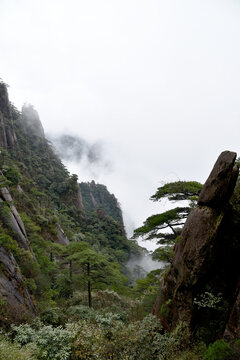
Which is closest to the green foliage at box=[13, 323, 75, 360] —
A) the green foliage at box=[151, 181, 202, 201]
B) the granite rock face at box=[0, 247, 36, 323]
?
the granite rock face at box=[0, 247, 36, 323]

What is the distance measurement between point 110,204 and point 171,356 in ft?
278

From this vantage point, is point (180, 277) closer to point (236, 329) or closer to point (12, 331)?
point (236, 329)

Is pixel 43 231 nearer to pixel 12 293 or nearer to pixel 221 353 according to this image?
pixel 12 293

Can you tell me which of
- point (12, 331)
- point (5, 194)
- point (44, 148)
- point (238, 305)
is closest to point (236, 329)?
point (238, 305)

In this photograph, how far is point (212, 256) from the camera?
6.84 meters

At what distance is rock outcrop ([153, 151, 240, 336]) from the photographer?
Answer: 6.82m

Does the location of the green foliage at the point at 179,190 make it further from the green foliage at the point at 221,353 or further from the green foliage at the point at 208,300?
the green foliage at the point at 221,353

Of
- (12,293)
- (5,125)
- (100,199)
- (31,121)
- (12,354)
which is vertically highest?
(31,121)

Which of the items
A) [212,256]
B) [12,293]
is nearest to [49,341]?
[12,293]

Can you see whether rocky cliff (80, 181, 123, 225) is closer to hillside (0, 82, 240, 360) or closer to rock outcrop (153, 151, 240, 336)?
hillside (0, 82, 240, 360)

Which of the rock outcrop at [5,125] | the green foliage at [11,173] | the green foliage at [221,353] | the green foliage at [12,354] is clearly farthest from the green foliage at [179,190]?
the rock outcrop at [5,125]

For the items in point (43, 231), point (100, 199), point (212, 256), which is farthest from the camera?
point (100, 199)

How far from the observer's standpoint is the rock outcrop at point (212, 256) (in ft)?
22.4

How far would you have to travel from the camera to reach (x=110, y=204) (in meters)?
90.2
